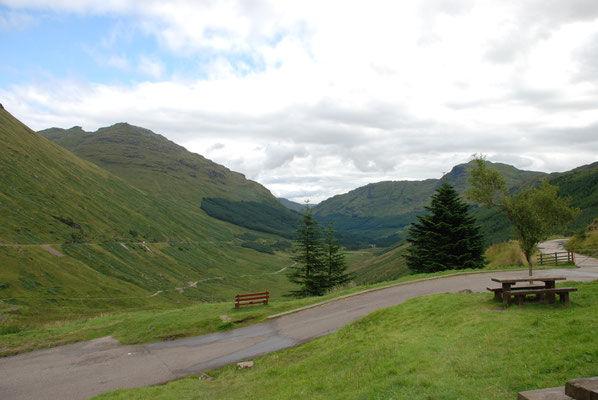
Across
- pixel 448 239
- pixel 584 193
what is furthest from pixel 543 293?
pixel 584 193

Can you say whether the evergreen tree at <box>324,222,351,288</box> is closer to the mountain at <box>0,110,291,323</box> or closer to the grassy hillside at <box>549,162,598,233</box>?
the mountain at <box>0,110,291,323</box>

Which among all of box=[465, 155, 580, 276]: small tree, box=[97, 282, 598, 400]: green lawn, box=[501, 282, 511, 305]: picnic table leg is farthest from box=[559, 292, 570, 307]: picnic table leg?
box=[465, 155, 580, 276]: small tree

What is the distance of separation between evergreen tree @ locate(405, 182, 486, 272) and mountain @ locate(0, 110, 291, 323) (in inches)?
1727

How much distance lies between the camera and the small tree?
21.7 meters

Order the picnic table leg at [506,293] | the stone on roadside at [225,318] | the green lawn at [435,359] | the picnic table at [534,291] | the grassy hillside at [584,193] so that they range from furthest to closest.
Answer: the grassy hillside at [584,193] < the stone on roadside at [225,318] < the picnic table leg at [506,293] < the picnic table at [534,291] < the green lawn at [435,359]

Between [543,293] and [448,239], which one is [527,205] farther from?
[448,239]

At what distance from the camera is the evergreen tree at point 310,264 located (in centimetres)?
4209

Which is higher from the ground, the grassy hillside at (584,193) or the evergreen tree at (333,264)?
the grassy hillside at (584,193)

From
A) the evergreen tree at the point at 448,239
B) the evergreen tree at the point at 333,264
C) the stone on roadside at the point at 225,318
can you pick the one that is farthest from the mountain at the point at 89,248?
the evergreen tree at the point at 448,239

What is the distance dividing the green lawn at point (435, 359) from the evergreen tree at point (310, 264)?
2535cm

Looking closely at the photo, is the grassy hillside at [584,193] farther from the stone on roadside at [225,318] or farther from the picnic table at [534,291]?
the stone on roadside at [225,318]

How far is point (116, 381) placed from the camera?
15156 millimetres

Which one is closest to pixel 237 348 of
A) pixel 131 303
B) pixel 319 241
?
pixel 319 241

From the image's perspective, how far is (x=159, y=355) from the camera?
734 inches
